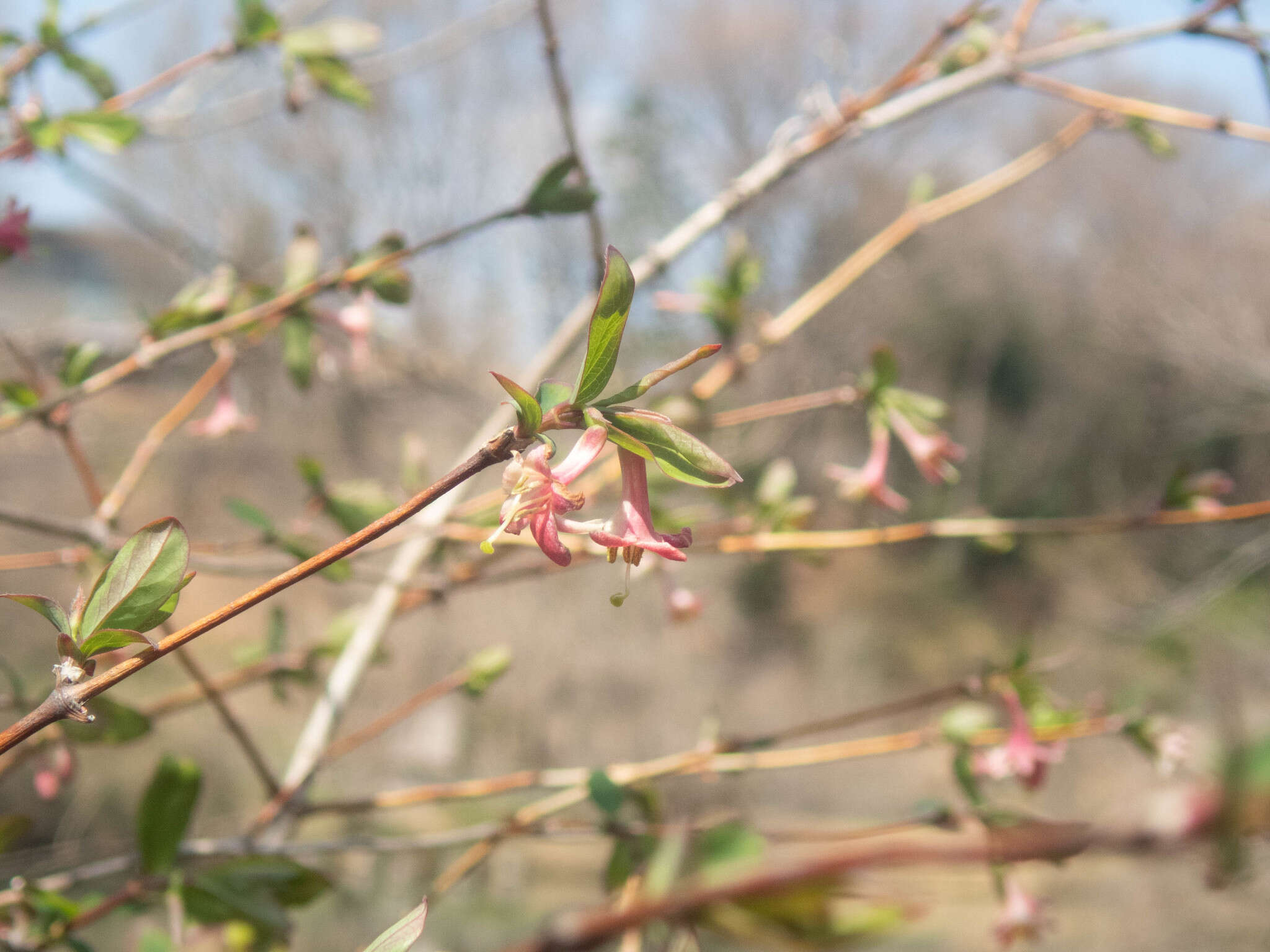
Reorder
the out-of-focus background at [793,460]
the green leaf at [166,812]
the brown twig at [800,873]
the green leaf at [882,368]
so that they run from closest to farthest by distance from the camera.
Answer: the brown twig at [800,873], the green leaf at [166,812], the green leaf at [882,368], the out-of-focus background at [793,460]

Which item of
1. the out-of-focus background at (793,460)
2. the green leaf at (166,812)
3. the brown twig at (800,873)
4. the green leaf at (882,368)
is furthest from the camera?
the out-of-focus background at (793,460)

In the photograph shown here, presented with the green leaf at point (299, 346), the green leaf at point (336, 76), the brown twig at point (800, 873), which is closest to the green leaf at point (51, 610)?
the brown twig at point (800, 873)

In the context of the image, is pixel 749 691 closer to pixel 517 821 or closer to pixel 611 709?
pixel 611 709

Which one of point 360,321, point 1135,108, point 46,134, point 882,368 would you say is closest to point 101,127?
point 46,134

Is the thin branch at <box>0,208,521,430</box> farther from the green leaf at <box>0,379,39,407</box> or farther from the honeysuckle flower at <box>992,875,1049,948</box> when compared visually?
the honeysuckle flower at <box>992,875,1049,948</box>

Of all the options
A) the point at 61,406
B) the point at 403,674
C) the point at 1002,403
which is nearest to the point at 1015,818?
the point at 61,406

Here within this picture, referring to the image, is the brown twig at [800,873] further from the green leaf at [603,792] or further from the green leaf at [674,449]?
the green leaf at [603,792]

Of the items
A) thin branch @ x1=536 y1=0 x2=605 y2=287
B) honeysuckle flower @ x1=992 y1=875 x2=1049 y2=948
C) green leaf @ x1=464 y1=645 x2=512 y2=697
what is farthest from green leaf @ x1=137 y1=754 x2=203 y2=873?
honeysuckle flower @ x1=992 y1=875 x2=1049 y2=948
